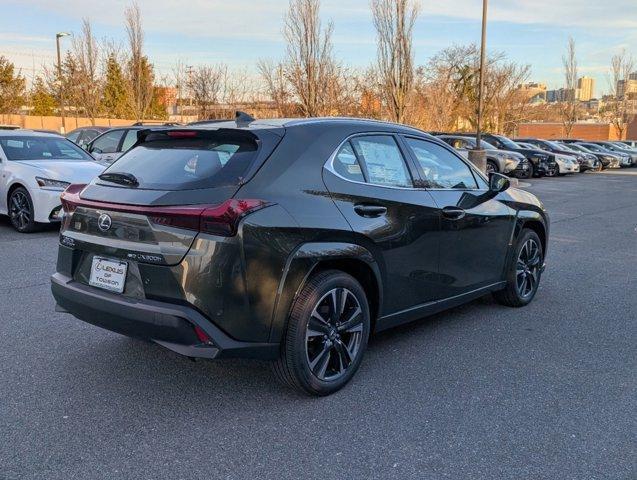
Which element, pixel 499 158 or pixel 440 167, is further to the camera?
pixel 499 158

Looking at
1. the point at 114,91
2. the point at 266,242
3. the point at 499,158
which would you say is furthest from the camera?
the point at 114,91

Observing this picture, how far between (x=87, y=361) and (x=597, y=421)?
3305 millimetres

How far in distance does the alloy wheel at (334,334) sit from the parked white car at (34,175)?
6526 mm

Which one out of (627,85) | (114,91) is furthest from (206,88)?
(627,85)

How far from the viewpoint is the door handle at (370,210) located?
12.7 ft

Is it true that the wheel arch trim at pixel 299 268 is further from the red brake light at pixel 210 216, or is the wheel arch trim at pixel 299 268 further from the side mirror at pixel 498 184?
the side mirror at pixel 498 184

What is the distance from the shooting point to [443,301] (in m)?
4.70

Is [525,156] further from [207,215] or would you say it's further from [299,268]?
[207,215]

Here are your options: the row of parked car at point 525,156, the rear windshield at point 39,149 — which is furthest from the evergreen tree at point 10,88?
the rear windshield at point 39,149

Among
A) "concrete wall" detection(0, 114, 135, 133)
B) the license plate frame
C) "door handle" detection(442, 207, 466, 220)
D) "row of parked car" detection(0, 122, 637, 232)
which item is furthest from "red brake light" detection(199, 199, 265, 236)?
"concrete wall" detection(0, 114, 135, 133)

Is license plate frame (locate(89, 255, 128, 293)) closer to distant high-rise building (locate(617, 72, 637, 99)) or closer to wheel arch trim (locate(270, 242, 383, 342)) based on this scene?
wheel arch trim (locate(270, 242, 383, 342))

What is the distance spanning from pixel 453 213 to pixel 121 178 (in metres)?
2.44

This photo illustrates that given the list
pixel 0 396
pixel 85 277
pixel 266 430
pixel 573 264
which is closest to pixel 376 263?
pixel 266 430

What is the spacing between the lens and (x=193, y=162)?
3586 millimetres
